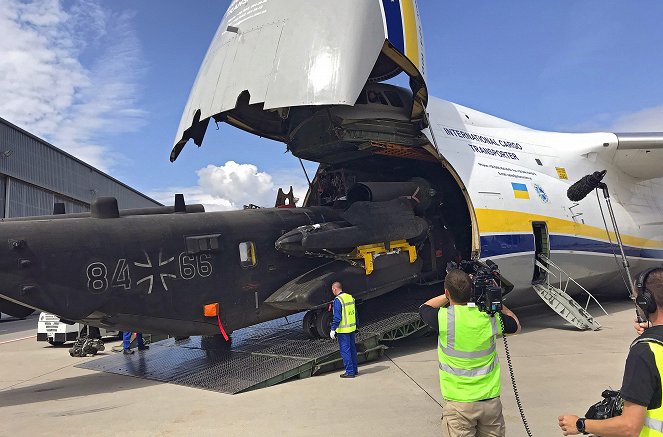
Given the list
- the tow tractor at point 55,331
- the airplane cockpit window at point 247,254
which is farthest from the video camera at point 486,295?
the tow tractor at point 55,331

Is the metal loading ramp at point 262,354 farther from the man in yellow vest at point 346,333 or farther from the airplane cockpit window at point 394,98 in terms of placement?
the airplane cockpit window at point 394,98

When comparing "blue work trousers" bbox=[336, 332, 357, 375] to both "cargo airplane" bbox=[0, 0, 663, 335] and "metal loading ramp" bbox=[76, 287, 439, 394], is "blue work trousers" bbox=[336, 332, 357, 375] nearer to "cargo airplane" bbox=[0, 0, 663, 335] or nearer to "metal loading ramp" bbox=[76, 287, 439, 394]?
"metal loading ramp" bbox=[76, 287, 439, 394]

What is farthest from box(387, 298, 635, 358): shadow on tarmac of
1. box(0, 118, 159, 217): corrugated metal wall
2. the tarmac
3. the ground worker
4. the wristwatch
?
box(0, 118, 159, 217): corrugated metal wall

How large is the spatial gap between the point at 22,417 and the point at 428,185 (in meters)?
8.75

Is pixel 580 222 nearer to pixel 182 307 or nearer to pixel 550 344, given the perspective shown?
pixel 550 344

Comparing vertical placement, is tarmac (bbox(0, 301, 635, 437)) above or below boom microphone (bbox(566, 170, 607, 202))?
below

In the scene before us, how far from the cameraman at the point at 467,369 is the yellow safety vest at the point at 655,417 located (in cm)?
127

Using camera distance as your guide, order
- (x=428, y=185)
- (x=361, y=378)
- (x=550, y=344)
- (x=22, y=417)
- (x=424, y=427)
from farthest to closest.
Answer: (x=428, y=185)
(x=550, y=344)
(x=361, y=378)
(x=22, y=417)
(x=424, y=427)

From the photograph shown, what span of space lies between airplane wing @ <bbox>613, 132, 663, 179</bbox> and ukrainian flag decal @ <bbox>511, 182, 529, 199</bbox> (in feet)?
14.4

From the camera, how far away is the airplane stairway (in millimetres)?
11250

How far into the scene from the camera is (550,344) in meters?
9.96

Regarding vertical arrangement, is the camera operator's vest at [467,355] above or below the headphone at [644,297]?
below

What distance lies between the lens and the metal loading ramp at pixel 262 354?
777 cm

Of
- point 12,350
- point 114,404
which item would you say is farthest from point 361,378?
point 12,350
